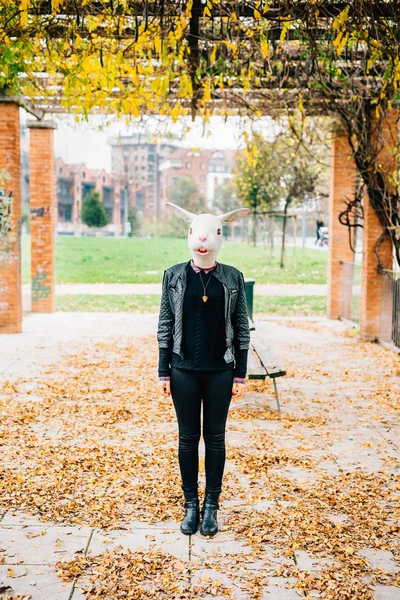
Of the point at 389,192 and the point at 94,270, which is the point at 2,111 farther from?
the point at 94,270

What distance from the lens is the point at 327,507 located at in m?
5.36

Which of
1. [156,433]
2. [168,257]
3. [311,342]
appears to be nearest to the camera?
[156,433]

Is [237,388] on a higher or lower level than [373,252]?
lower

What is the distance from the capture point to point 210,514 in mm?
4918

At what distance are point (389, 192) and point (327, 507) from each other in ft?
27.5

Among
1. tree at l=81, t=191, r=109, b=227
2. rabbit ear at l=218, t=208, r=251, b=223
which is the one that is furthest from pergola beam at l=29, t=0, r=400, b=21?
tree at l=81, t=191, r=109, b=227

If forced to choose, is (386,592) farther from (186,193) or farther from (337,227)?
(186,193)

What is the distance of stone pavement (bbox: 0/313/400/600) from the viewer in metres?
4.27

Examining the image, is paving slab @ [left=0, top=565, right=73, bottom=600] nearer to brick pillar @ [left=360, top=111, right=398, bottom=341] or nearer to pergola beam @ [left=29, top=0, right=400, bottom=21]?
pergola beam @ [left=29, top=0, right=400, bottom=21]

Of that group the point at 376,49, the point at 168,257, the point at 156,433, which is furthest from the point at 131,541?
the point at 168,257

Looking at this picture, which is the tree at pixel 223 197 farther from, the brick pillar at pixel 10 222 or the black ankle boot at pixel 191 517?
the black ankle boot at pixel 191 517

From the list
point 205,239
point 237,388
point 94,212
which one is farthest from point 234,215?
point 94,212

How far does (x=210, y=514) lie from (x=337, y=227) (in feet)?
39.9

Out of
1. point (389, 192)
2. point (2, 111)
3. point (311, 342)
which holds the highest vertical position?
point (2, 111)
